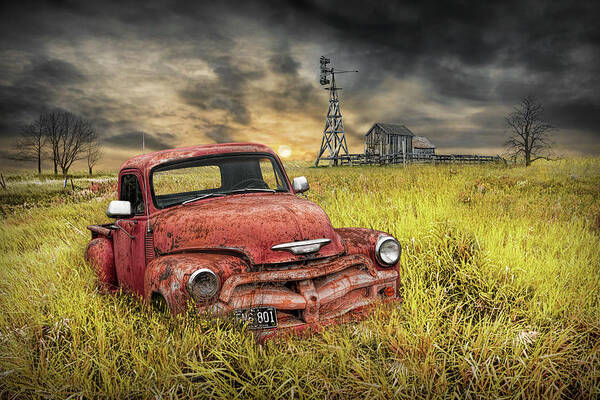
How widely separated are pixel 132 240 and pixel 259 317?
1.95 m

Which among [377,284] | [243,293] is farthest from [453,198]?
[243,293]

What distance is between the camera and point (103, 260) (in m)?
4.37

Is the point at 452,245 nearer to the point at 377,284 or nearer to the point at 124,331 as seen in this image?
the point at 377,284

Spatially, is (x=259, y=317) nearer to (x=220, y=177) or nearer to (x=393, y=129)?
(x=220, y=177)

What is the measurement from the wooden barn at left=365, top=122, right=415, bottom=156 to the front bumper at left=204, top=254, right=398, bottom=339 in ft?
131

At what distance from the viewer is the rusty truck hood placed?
2.85m

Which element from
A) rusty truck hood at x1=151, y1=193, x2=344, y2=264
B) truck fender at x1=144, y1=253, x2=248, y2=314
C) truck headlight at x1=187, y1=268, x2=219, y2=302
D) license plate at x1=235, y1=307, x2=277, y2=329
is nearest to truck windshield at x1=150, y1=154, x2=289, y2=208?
rusty truck hood at x1=151, y1=193, x2=344, y2=264

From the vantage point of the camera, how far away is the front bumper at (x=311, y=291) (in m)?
2.58

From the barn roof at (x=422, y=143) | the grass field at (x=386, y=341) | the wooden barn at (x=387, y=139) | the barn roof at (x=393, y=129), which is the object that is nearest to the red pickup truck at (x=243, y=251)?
the grass field at (x=386, y=341)

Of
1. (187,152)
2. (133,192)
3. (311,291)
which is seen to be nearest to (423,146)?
(187,152)

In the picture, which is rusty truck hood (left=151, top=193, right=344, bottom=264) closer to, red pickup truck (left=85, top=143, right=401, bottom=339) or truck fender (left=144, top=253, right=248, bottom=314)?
red pickup truck (left=85, top=143, right=401, bottom=339)

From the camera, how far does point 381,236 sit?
10.8 ft

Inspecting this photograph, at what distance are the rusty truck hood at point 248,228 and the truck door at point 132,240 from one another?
40 cm

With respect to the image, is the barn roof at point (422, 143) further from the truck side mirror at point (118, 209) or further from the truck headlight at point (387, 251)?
the truck side mirror at point (118, 209)
